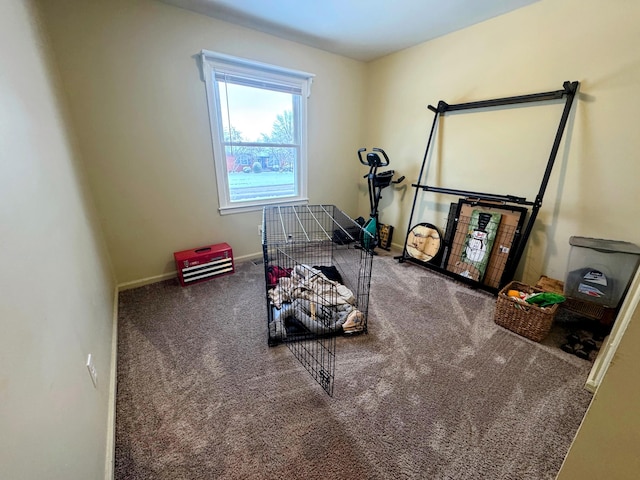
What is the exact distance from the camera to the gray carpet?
3.76ft

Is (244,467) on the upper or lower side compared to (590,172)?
lower

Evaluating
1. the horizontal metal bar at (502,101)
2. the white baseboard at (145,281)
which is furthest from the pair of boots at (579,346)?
the white baseboard at (145,281)

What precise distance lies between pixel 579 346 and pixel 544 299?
1.18 ft

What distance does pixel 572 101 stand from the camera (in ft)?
6.56

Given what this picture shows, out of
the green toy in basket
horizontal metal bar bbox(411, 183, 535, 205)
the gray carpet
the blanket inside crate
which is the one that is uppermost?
horizontal metal bar bbox(411, 183, 535, 205)

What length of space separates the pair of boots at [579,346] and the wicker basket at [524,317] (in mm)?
125

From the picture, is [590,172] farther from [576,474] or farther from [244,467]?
[244,467]

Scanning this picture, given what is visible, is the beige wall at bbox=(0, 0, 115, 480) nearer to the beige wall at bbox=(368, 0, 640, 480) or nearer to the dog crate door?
the dog crate door

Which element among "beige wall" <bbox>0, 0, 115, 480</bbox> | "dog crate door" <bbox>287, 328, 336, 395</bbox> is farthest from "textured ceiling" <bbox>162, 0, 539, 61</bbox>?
"dog crate door" <bbox>287, 328, 336, 395</bbox>

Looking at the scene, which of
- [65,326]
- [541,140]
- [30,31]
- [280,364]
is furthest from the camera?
[541,140]

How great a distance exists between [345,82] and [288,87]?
885 mm

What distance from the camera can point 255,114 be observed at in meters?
2.84

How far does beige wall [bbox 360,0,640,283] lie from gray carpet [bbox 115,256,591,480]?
1122 mm

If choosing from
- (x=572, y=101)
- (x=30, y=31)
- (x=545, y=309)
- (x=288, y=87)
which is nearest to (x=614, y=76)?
(x=572, y=101)
